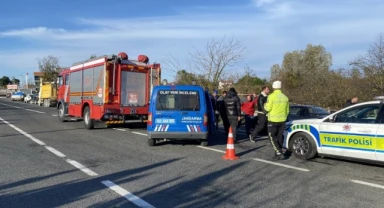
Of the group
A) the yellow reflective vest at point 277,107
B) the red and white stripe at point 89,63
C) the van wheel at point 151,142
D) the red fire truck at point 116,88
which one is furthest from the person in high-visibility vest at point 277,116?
the red and white stripe at point 89,63

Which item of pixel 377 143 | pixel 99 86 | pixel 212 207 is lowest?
pixel 212 207

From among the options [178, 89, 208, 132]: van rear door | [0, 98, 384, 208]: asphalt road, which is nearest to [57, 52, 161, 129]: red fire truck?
[0, 98, 384, 208]: asphalt road

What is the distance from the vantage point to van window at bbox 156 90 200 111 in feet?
36.1

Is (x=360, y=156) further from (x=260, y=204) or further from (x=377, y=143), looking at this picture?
(x=260, y=204)

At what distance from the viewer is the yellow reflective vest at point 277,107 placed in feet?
30.3

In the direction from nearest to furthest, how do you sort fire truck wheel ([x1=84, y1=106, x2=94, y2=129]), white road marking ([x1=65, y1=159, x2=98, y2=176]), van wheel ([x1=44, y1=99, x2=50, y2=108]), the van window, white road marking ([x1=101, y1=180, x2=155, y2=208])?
1. white road marking ([x1=101, y1=180, x2=155, y2=208])
2. white road marking ([x1=65, y1=159, x2=98, y2=176])
3. the van window
4. fire truck wheel ([x1=84, y1=106, x2=94, y2=129])
5. van wheel ([x1=44, y1=99, x2=50, y2=108])

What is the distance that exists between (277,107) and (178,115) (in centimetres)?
287

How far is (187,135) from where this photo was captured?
10.9m

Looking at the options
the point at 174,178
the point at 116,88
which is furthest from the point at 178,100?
→ the point at 116,88

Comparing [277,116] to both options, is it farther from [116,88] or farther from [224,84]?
[224,84]

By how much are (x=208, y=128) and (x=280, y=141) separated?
94.7 inches

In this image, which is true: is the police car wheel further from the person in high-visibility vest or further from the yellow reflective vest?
the yellow reflective vest

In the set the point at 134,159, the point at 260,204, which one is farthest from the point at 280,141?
the point at 260,204

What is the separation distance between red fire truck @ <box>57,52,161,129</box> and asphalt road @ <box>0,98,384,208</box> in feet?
13.7
